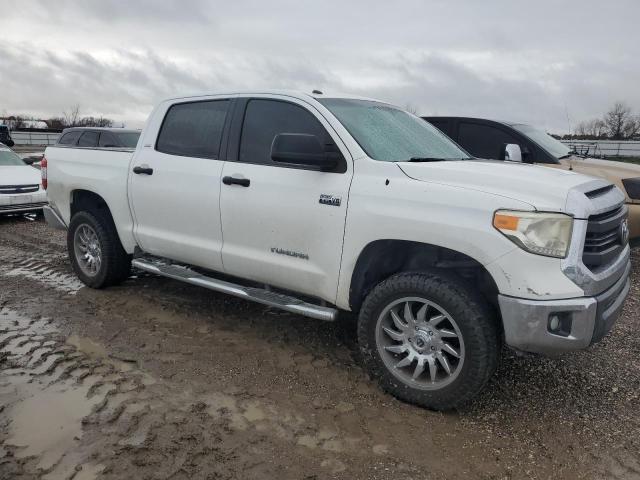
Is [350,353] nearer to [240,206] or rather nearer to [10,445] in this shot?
[240,206]

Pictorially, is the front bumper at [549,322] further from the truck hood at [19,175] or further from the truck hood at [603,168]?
the truck hood at [19,175]

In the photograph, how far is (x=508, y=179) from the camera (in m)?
3.15

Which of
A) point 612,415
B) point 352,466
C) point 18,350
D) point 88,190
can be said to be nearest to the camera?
point 352,466

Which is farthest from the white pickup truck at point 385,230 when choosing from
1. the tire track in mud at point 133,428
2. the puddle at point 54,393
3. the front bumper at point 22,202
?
the front bumper at point 22,202

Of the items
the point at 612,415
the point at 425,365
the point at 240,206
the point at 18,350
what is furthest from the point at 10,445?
the point at 612,415

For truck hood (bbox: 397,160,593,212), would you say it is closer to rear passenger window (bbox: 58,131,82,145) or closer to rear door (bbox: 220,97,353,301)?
rear door (bbox: 220,97,353,301)

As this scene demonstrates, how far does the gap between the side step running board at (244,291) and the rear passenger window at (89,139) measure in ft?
26.3

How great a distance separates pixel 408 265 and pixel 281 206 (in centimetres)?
96

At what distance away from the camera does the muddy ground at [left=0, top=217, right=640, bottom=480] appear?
2781 mm

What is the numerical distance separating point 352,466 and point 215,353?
1.64 m

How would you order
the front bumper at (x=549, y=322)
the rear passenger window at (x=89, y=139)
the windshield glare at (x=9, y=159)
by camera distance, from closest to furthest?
the front bumper at (x=549, y=322), the windshield glare at (x=9, y=159), the rear passenger window at (x=89, y=139)

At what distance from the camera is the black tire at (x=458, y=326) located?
307cm

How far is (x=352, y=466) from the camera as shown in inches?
109

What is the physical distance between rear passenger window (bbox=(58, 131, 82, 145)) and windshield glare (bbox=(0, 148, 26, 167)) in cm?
164
